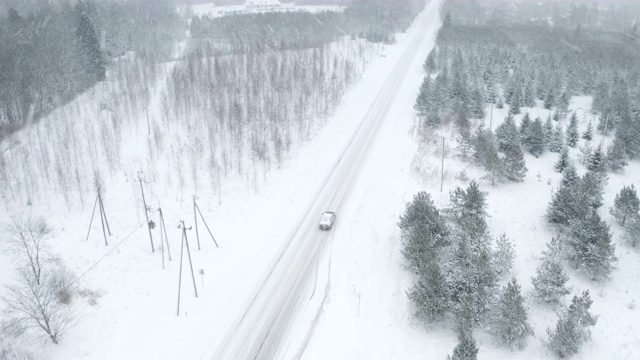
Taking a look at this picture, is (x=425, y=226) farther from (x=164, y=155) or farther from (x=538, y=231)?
(x=164, y=155)

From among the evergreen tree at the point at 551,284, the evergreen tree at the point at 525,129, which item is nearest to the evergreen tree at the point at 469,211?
the evergreen tree at the point at 551,284

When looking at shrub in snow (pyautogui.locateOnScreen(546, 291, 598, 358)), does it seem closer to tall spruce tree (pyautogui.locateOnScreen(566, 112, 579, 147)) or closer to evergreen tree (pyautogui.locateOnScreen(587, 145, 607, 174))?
evergreen tree (pyautogui.locateOnScreen(587, 145, 607, 174))

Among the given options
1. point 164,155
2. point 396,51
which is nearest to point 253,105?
point 164,155

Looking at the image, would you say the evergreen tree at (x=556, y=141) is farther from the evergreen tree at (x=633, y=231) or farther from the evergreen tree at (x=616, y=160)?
the evergreen tree at (x=633, y=231)

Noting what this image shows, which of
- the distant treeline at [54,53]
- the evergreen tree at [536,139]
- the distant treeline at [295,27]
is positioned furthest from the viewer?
the distant treeline at [295,27]

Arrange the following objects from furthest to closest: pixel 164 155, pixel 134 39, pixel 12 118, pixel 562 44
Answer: pixel 562 44 < pixel 134 39 < pixel 12 118 < pixel 164 155

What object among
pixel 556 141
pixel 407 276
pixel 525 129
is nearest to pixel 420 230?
pixel 407 276
